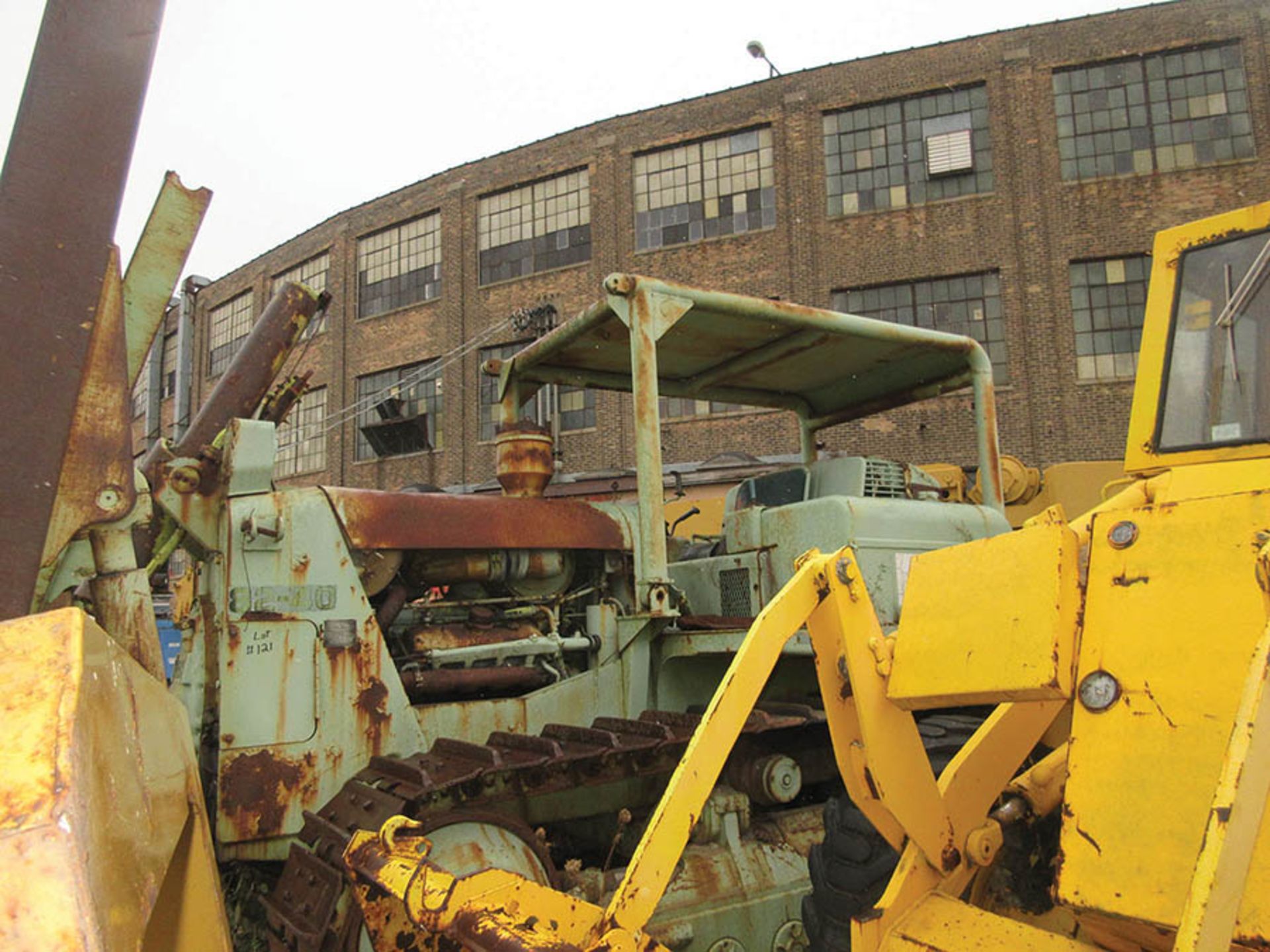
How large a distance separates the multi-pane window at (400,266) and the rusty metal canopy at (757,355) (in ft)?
65.5

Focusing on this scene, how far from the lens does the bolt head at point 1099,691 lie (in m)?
1.98

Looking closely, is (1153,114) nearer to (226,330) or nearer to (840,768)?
(840,768)

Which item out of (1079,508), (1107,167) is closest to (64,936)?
(1079,508)

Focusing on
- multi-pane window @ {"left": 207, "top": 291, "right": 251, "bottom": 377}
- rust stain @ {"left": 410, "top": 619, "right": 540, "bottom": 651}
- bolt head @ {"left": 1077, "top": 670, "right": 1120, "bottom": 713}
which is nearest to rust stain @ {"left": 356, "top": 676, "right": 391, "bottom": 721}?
rust stain @ {"left": 410, "top": 619, "right": 540, "bottom": 651}

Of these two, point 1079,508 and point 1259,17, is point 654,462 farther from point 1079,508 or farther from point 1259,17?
point 1259,17

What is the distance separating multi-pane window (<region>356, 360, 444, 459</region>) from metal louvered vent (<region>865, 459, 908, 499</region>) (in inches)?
793

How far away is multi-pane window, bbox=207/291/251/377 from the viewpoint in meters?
29.7

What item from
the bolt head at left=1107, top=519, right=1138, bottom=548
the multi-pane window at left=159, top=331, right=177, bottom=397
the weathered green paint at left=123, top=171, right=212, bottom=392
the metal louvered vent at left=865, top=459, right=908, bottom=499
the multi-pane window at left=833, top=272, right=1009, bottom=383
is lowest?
the bolt head at left=1107, top=519, right=1138, bottom=548

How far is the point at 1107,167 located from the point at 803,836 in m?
19.6

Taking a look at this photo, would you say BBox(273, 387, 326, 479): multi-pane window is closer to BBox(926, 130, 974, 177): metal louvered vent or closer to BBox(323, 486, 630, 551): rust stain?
BBox(926, 130, 974, 177): metal louvered vent

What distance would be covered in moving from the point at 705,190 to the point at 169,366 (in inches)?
799

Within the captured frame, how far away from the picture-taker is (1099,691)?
2.01 meters

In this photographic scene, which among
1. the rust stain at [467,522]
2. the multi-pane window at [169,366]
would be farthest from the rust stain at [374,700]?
the multi-pane window at [169,366]

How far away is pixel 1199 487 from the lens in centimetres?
242
